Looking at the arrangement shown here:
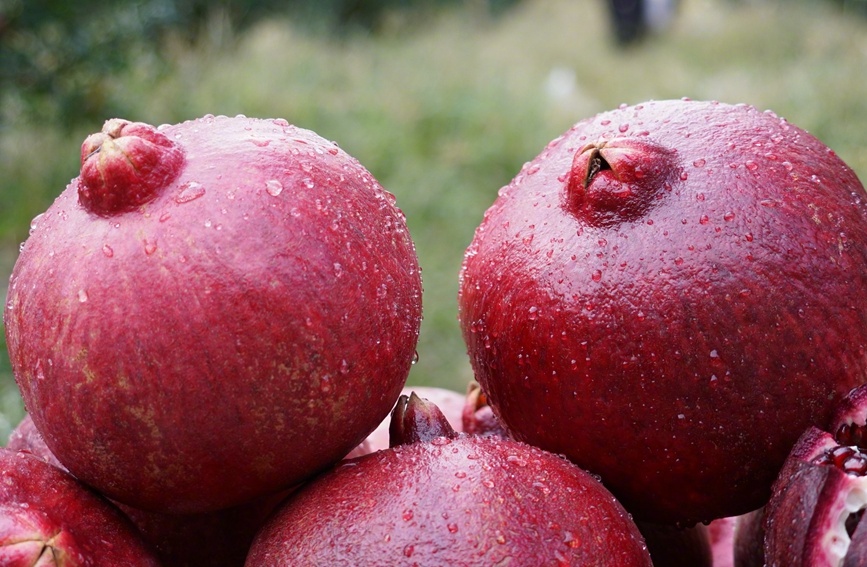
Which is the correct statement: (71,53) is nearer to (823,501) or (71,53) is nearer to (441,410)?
(441,410)

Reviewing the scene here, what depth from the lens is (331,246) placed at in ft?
3.42

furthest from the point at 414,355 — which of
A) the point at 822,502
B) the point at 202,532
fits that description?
the point at 822,502

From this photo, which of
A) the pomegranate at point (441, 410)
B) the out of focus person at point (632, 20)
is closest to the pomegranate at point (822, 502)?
the pomegranate at point (441, 410)

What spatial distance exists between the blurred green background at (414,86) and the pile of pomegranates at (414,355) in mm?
1840

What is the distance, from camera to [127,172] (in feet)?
3.34

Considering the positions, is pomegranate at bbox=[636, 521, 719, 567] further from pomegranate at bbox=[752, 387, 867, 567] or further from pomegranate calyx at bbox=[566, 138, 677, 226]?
pomegranate calyx at bbox=[566, 138, 677, 226]

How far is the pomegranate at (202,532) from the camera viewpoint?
1.22 meters

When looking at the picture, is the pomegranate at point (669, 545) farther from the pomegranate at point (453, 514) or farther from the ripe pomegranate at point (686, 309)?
the pomegranate at point (453, 514)

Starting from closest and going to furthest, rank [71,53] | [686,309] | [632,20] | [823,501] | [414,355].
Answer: [823,501]
[686,309]
[414,355]
[71,53]
[632,20]

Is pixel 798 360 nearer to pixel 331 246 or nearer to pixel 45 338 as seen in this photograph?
pixel 331 246

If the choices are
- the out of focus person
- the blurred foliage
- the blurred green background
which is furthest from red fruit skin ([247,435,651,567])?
the out of focus person

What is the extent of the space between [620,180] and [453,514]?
19.0 inches

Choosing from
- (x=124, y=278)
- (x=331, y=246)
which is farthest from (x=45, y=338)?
(x=331, y=246)

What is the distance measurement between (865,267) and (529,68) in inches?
325
